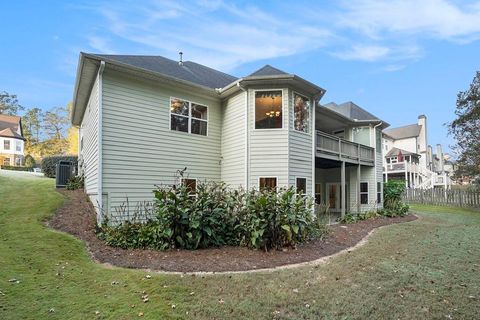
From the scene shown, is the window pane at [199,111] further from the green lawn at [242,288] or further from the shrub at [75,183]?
the shrub at [75,183]

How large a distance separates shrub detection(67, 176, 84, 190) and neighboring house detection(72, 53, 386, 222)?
2.25 m

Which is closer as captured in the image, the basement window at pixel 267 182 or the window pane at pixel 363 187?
the basement window at pixel 267 182

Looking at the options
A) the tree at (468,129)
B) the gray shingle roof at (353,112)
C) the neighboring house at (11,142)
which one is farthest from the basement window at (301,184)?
the neighboring house at (11,142)

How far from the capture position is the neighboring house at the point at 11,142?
43.0 m

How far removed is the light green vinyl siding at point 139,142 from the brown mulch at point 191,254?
139 cm

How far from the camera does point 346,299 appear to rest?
4688mm

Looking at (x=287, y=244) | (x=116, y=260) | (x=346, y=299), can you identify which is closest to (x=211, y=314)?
(x=346, y=299)

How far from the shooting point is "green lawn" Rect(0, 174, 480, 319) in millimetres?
4230

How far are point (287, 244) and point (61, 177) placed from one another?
12.1m

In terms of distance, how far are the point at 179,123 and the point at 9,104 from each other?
55297 mm

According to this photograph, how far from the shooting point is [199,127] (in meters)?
12.4

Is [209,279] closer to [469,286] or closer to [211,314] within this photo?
[211,314]

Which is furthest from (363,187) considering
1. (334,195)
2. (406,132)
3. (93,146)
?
(406,132)

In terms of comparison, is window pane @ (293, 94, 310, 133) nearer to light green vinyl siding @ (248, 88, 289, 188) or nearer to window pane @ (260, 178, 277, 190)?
light green vinyl siding @ (248, 88, 289, 188)
